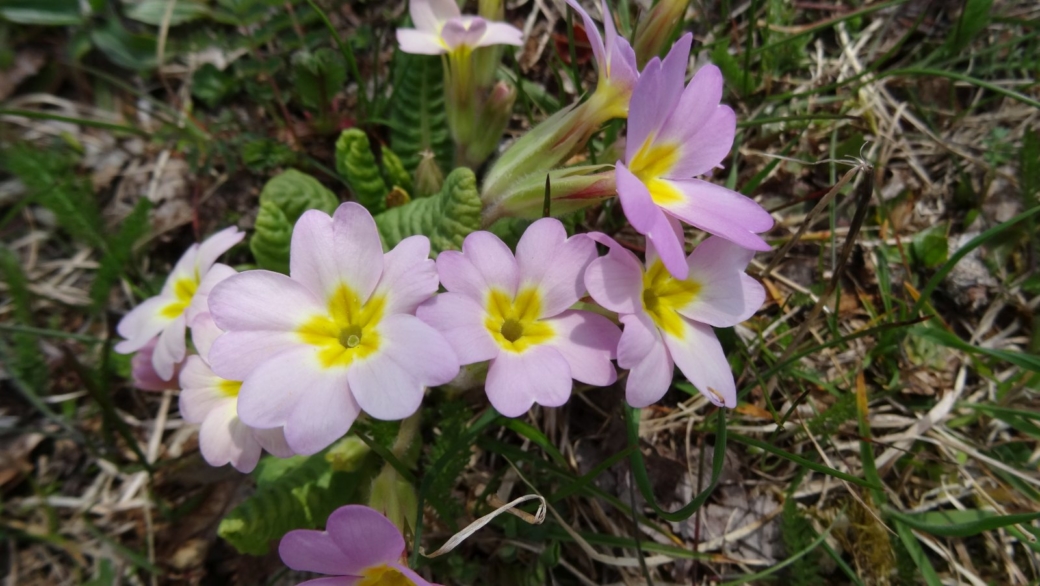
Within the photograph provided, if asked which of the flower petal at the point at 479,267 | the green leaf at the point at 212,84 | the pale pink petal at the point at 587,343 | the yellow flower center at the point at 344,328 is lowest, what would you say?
the green leaf at the point at 212,84

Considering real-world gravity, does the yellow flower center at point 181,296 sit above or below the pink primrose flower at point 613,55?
below

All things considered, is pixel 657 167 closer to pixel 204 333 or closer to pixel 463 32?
pixel 463 32

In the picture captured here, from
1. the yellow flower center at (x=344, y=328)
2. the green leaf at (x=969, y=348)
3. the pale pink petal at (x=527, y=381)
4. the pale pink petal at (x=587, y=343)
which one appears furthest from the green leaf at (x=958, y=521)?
the yellow flower center at (x=344, y=328)

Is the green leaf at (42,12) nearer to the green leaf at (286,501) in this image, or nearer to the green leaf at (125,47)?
the green leaf at (125,47)

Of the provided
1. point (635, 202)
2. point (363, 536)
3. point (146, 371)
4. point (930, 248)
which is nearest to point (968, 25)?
point (930, 248)

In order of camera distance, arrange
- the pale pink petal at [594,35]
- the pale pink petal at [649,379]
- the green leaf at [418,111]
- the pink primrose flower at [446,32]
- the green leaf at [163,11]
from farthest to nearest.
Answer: the green leaf at [163,11]
the green leaf at [418,111]
the pink primrose flower at [446,32]
the pale pink petal at [594,35]
the pale pink petal at [649,379]

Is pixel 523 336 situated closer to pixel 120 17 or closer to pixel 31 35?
pixel 120 17

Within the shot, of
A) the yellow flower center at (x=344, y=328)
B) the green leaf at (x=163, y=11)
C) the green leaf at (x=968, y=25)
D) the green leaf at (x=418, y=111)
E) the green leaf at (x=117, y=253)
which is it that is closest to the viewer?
the yellow flower center at (x=344, y=328)

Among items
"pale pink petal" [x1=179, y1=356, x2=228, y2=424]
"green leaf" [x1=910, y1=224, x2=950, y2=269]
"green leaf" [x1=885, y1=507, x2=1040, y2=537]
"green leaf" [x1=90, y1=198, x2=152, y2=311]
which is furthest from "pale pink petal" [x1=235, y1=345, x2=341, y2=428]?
"green leaf" [x1=910, y1=224, x2=950, y2=269]
